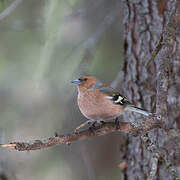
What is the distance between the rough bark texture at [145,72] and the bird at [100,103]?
1.02 ft

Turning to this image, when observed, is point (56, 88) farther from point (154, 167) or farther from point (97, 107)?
point (154, 167)

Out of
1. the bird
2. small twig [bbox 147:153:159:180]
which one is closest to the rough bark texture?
the bird

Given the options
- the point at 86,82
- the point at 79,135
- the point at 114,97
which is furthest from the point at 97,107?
the point at 79,135

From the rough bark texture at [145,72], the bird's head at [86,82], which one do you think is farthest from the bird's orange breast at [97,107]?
the rough bark texture at [145,72]

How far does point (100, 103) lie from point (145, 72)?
72cm

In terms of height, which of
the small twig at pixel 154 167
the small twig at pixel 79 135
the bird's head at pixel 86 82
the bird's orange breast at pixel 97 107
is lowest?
the small twig at pixel 154 167

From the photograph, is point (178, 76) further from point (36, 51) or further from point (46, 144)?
point (36, 51)

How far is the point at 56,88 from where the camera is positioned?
499 cm

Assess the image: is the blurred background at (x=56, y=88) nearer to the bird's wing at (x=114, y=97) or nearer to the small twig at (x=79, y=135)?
the bird's wing at (x=114, y=97)

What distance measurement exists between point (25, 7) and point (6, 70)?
1.23m

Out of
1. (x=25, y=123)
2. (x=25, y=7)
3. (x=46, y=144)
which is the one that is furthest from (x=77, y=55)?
(x=25, y=7)

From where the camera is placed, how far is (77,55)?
13.5 feet

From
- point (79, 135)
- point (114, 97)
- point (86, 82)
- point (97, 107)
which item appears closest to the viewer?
point (79, 135)

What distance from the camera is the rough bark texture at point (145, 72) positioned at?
3.54 m
